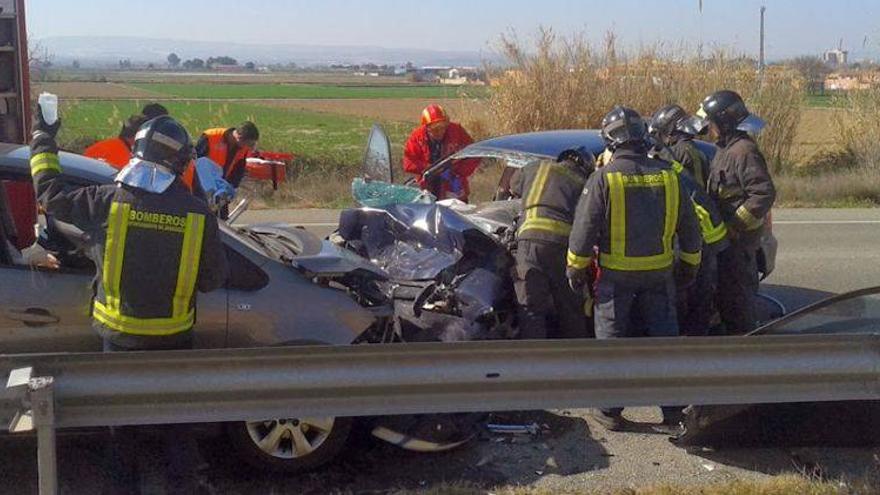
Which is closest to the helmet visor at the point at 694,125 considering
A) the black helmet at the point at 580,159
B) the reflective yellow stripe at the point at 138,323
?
the black helmet at the point at 580,159

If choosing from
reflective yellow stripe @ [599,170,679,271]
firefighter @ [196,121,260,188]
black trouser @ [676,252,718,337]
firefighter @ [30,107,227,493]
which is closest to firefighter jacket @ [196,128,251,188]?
firefighter @ [196,121,260,188]

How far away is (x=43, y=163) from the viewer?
433 cm

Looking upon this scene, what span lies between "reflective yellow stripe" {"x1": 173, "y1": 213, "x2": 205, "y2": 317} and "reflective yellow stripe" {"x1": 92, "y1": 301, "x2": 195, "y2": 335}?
44 millimetres

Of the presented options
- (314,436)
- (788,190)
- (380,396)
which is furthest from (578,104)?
(380,396)

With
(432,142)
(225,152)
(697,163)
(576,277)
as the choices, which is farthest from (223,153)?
(576,277)

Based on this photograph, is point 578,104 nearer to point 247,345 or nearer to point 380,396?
point 247,345

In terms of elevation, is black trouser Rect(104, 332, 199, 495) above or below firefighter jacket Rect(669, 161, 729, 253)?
below

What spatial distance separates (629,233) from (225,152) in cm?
451

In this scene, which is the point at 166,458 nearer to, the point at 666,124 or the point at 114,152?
the point at 114,152

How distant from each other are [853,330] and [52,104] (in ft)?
11.8

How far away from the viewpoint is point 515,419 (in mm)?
5598

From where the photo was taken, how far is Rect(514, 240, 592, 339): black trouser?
5.99 metres

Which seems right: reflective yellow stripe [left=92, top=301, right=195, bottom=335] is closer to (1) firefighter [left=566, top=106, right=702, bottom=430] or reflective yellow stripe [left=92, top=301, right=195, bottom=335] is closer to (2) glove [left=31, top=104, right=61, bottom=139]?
(2) glove [left=31, top=104, right=61, bottom=139]

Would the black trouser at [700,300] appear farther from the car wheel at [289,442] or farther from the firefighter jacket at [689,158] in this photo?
the car wheel at [289,442]
